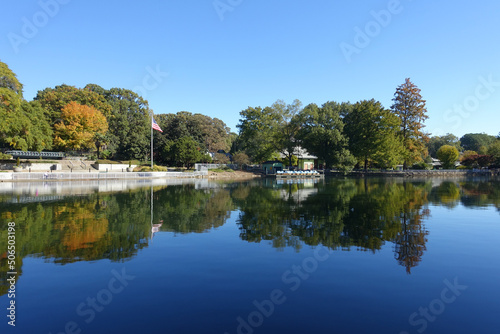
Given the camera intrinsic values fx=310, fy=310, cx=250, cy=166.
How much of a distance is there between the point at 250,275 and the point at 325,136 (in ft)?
195

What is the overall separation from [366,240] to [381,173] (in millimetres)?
66310

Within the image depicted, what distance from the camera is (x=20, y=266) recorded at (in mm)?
9336

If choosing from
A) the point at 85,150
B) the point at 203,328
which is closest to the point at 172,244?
the point at 203,328

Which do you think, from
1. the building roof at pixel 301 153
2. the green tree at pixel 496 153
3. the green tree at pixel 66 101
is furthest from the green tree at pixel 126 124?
the green tree at pixel 496 153

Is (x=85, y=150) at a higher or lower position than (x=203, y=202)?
higher

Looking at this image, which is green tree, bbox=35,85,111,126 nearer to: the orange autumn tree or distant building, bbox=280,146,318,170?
the orange autumn tree

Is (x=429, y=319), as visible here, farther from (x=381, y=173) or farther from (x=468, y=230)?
(x=381, y=173)

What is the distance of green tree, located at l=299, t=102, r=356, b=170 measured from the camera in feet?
212

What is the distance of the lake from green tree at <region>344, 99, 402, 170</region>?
51.9 meters

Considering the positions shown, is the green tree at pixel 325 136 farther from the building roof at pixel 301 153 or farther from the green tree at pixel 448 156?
the green tree at pixel 448 156

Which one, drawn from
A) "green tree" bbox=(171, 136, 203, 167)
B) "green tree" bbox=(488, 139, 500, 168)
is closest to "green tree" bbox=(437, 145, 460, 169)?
"green tree" bbox=(488, 139, 500, 168)

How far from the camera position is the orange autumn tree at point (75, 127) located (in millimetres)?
58625

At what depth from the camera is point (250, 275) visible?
8711mm

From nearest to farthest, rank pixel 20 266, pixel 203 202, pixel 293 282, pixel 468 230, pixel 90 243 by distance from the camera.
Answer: pixel 293 282
pixel 20 266
pixel 90 243
pixel 468 230
pixel 203 202
